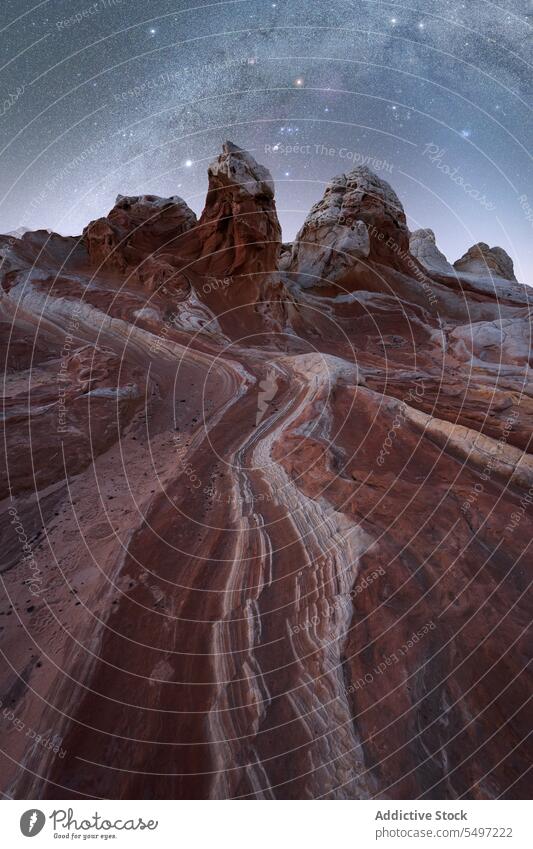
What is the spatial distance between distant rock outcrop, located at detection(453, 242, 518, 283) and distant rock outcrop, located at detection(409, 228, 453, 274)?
530 centimetres

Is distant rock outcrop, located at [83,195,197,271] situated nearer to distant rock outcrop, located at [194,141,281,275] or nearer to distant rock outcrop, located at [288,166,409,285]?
distant rock outcrop, located at [194,141,281,275]

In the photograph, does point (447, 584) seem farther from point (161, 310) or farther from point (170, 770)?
point (161, 310)

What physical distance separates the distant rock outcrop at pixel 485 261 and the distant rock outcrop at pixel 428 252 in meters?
5.30

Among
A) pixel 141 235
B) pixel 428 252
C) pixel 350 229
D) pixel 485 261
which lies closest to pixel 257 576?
pixel 141 235

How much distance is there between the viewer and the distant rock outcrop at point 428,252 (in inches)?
1374

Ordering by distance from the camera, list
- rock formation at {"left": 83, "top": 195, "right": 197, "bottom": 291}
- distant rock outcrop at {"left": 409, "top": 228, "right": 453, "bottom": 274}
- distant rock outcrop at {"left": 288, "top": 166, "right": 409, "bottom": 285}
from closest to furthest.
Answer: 1. rock formation at {"left": 83, "top": 195, "right": 197, "bottom": 291}
2. distant rock outcrop at {"left": 288, "top": 166, "right": 409, "bottom": 285}
3. distant rock outcrop at {"left": 409, "top": 228, "right": 453, "bottom": 274}

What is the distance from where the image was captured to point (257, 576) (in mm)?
4645

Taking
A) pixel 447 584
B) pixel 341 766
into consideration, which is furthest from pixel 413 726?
pixel 447 584

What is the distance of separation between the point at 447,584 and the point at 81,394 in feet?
27.2

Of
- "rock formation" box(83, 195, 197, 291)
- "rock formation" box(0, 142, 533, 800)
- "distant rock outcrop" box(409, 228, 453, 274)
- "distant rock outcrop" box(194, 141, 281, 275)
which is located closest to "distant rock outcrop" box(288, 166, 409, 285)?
"distant rock outcrop" box(409, 228, 453, 274)

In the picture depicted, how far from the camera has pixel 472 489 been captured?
5.98 m

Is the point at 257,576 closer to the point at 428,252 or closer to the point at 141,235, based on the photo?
the point at 141,235

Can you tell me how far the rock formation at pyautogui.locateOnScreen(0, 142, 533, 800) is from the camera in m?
3.10

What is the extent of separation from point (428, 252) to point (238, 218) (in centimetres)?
2584
